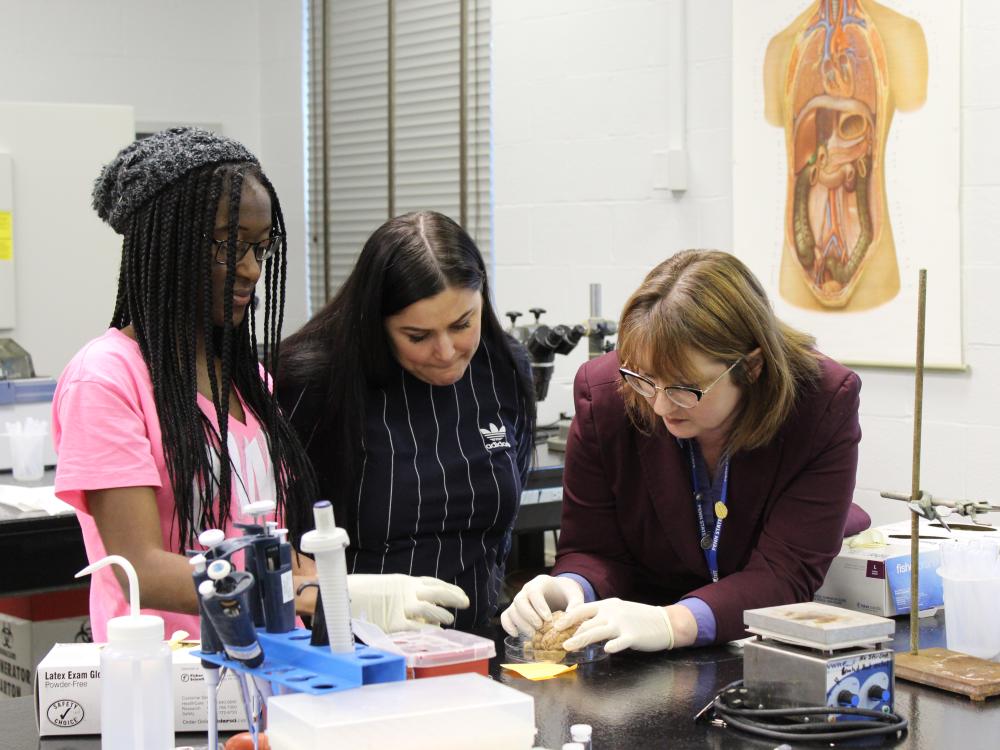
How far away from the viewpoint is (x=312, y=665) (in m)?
1.03

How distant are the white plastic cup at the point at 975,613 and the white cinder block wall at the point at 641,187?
1468 mm

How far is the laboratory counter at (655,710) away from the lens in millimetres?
1237

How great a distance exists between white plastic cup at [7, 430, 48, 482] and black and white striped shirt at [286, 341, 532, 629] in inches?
55.5

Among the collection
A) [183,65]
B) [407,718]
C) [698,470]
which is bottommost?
[407,718]

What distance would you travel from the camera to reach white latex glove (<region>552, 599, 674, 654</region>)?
151 cm

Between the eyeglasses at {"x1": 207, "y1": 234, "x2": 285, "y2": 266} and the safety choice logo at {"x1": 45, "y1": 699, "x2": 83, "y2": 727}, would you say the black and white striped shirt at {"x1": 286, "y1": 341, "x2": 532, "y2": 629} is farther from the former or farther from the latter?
the safety choice logo at {"x1": 45, "y1": 699, "x2": 83, "y2": 727}

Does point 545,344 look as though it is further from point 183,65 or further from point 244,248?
point 183,65

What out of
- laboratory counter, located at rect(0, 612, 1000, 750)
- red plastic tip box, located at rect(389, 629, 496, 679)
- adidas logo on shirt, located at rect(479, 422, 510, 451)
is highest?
adidas logo on shirt, located at rect(479, 422, 510, 451)

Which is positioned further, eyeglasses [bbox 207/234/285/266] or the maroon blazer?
the maroon blazer

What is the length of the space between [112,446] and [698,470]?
86 centimetres

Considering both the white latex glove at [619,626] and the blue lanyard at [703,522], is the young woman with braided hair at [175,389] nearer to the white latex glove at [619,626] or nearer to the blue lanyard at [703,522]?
the white latex glove at [619,626]

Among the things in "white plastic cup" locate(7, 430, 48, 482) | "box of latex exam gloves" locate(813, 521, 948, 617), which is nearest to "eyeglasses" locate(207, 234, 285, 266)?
"box of latex exam gloves" locate(813, 521, 948, 617)

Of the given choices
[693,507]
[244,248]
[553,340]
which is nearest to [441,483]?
[693,507]

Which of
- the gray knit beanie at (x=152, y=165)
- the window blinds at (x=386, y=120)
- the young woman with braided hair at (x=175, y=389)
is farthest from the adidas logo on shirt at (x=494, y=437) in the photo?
the window blinds at (x=386, y=120)
